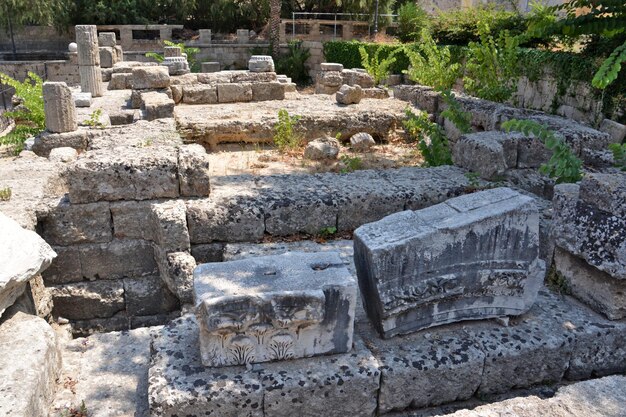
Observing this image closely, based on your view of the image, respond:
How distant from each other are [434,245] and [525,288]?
2.40 feet

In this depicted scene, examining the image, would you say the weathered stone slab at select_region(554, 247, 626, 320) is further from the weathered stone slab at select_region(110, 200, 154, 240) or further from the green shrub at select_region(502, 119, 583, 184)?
the weathered stone slab at select_region(110, 200, 154, 240)

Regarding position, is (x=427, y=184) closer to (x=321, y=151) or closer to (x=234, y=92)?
(x=321, y=151)

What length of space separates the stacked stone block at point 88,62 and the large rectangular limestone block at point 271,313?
36.4 ft

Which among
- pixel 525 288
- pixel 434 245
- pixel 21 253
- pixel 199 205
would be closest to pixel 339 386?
pixel 434 245

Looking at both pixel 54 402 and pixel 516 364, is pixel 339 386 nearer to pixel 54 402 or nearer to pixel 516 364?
pixel 516 364

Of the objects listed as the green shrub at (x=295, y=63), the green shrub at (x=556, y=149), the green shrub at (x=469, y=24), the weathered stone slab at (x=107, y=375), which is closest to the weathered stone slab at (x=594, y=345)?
the green shrub at (x=556, y=149)

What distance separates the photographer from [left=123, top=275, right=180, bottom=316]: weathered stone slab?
5125 millimetres

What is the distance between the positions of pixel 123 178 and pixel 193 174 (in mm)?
643

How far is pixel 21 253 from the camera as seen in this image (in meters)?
3.36

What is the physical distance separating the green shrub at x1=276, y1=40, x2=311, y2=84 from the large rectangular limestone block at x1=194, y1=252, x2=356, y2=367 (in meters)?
21.5

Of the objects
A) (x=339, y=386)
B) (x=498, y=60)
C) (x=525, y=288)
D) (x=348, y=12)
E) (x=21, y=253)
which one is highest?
(x=348, y=12)

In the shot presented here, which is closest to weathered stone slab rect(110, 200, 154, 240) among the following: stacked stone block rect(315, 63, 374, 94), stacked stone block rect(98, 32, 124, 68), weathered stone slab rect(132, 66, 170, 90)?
weathered stone slab rect(132, 66, 170, 90)

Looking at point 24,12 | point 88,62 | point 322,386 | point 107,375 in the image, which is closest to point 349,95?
point 88,62

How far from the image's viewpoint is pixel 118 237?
5086mm
